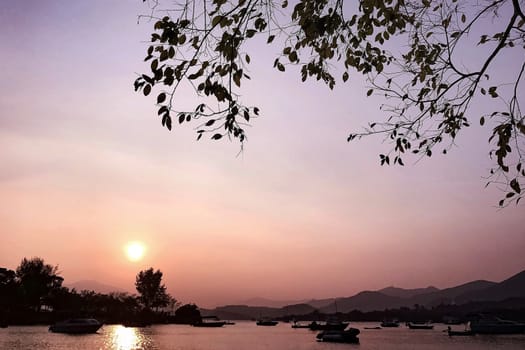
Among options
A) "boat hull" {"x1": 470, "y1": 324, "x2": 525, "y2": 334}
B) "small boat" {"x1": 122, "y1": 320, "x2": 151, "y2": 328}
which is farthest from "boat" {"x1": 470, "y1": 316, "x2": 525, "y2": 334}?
"small boat" {"x1": 122, "y1": 320, "x2": 151, "y2": 328}

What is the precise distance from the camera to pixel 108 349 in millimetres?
56656

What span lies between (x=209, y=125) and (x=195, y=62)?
75cm

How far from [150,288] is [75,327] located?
189 feet

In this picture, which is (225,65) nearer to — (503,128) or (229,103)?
(229,103)

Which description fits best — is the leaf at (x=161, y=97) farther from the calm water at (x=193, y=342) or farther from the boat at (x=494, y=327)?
the boat at (x=494, y=327)

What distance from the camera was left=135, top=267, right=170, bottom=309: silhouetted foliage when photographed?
135625mm

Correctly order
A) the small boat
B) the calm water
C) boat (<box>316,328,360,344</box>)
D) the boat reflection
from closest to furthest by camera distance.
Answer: the calm water < the boat reflection < boat (<box>316,328,360,344</box>) < the small boat

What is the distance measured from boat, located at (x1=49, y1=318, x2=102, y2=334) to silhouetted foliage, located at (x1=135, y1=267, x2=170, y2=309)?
54.7m

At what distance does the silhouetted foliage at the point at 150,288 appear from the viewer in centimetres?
13562

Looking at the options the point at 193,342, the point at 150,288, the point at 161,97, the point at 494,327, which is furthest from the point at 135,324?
the point at 161,97

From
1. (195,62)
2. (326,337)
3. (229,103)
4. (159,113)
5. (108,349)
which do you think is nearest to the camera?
(159,113)

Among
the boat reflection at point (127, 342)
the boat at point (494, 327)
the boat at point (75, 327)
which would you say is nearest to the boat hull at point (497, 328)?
the boat at point (494, 327)

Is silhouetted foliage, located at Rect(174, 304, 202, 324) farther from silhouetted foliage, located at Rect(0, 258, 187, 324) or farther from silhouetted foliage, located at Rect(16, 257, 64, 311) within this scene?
silhouetted foliage, located at Rect(16, 257, 64, 311)

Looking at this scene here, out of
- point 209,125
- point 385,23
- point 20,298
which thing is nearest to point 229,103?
point 209,125
